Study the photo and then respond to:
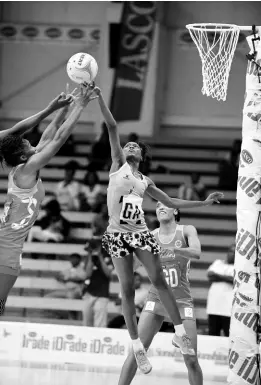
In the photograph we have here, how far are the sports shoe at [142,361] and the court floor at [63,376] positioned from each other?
10.4ft

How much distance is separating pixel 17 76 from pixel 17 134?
15.4 m

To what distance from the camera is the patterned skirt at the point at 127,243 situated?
9180 millimetres

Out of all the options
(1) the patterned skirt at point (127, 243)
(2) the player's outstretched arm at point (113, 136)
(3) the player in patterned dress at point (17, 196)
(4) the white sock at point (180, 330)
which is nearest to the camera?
(3) the player in patterned dress at point (17, 196)

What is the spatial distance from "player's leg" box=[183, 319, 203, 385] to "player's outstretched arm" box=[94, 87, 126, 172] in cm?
197

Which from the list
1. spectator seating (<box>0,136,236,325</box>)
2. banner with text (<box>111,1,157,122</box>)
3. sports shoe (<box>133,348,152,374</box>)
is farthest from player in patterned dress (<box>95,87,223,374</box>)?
banner with text (<box>111,1,157,122</box>)

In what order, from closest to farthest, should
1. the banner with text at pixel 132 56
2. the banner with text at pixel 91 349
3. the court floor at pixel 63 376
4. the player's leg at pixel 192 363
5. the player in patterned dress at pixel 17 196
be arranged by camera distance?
the player in patterned dress at pixel 17 196 < the player's leg at pixel 192 363 < the court floor at pixel 63 376 < the banner with text at pixel 91 349 < the banner with text at pixel 132 56

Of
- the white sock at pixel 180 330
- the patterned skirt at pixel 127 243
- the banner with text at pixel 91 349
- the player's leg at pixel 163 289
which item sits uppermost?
the patterned skirt at pixel 127 243

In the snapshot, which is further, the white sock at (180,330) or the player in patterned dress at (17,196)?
the white sock at (180,330)

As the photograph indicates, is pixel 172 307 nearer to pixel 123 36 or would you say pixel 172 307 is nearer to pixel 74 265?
pixel 74 265

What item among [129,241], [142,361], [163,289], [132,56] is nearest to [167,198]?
[129,241]

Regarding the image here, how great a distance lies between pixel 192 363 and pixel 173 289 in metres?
0.89

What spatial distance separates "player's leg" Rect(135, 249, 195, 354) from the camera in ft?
30.3

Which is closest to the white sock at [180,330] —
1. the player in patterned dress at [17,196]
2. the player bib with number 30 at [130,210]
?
the player bib with number 30 at [130,210]

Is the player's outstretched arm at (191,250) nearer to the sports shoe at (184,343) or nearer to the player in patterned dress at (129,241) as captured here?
the player in patterned dress at (129,241)
